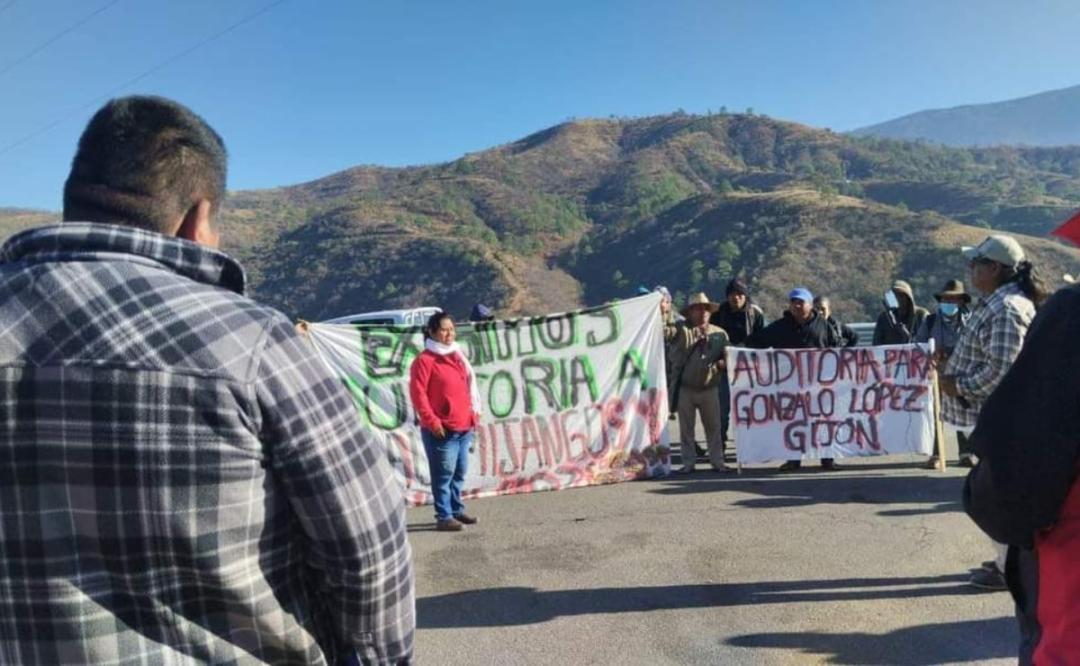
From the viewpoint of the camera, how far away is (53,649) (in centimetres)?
149

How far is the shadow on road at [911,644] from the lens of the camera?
4.25m

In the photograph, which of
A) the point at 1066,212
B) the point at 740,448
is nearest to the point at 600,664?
the point at 740,448

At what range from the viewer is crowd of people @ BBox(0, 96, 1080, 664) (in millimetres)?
1449

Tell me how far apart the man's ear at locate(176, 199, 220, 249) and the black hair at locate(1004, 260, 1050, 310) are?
4027 mm

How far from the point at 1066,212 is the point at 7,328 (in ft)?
246

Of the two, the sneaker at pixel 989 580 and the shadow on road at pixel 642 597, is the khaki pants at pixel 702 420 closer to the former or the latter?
the shadow on road at pixel 642 597

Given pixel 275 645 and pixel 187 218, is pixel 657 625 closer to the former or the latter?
pixel 275 645

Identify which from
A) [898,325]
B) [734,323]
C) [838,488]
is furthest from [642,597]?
[898,325]

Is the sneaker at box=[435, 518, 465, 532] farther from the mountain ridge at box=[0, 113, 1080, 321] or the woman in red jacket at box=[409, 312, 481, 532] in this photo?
the mountain ridge at box=[0, 113, 1080, 321]

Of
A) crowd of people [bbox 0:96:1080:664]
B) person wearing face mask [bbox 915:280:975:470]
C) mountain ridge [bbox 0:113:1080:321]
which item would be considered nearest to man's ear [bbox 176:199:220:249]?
crowd of people [bbox 0:96:1080:664]

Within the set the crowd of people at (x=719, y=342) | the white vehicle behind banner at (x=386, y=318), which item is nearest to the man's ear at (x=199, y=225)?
the crowd of people at (x=719, y=342)

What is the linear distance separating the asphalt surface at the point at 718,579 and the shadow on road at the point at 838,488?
30mm

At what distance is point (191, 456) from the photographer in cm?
145

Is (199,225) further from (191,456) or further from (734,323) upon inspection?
(734,323)
